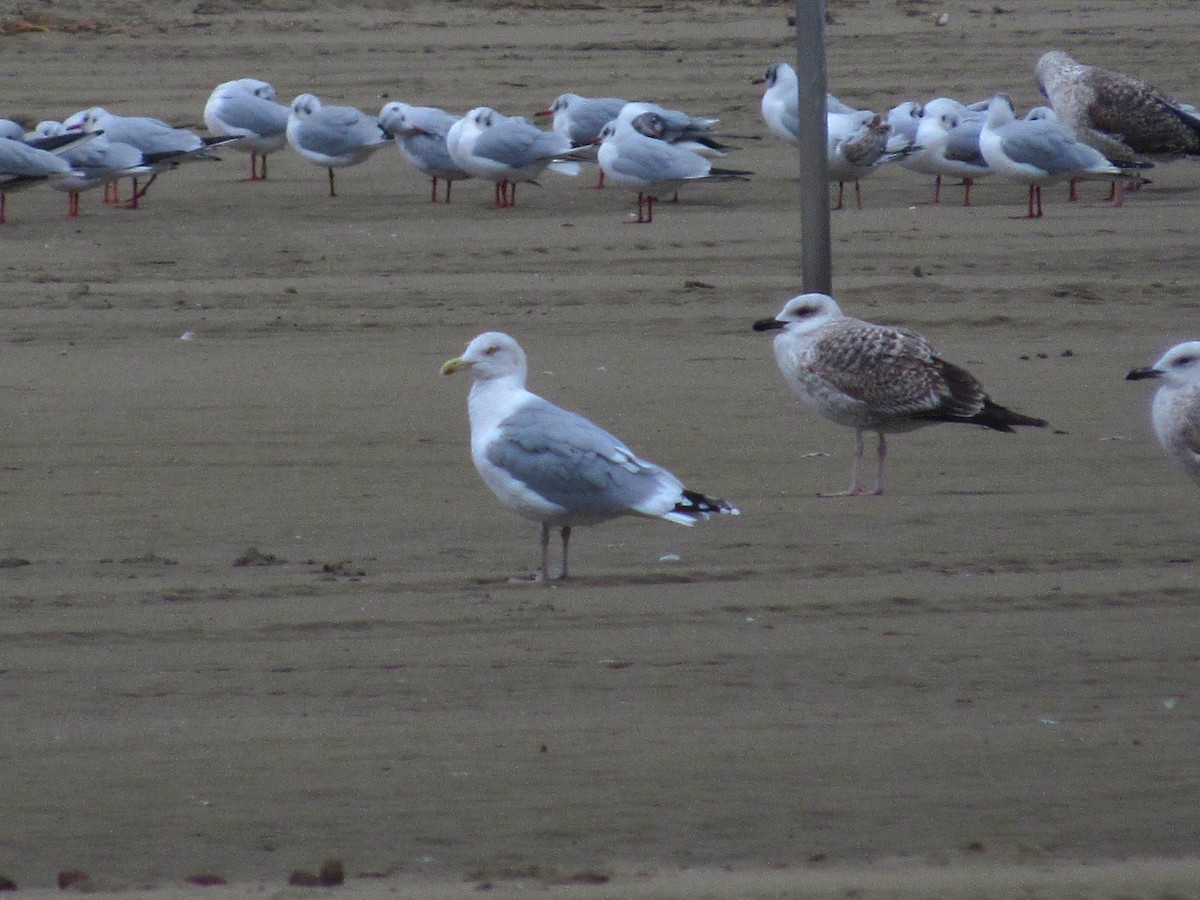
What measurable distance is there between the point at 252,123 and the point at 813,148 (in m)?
6.02

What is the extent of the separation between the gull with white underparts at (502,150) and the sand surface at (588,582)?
2.91 feet

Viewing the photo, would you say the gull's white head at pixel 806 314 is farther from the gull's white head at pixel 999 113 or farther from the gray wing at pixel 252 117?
the gray wing at pixel 252 117

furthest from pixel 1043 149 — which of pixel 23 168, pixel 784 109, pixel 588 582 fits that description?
pixel 588 582

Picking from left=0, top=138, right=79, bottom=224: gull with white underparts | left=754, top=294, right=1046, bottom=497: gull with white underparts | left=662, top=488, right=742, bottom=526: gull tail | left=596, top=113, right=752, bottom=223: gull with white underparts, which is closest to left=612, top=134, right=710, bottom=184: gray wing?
left=596, top=113, right=752, bottom=223: gull with white underparts

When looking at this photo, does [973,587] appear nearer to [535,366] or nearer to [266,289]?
[535,366]

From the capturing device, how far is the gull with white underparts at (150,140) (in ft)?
41.6

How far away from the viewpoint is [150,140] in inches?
503

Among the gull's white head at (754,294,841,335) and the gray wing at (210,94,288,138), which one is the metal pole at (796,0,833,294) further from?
the gray wing at (210,94,288,138)

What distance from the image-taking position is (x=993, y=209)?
12172 mm

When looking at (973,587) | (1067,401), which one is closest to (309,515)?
(973,587)

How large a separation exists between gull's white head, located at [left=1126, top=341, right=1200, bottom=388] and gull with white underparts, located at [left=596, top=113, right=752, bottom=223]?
597 centimetres

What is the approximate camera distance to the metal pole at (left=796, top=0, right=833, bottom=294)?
873 centimetres

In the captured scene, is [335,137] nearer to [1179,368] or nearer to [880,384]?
[880,384]

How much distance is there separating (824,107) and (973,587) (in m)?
4.25
